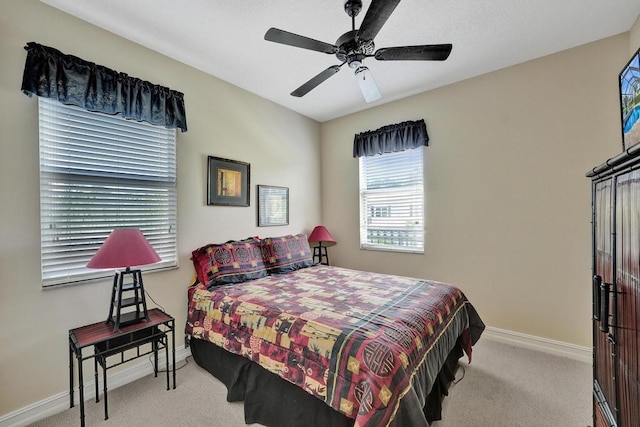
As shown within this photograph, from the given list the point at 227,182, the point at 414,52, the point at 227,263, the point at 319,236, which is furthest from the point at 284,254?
the point at 414,52

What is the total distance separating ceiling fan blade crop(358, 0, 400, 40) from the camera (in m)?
1.36

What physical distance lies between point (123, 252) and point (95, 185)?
0.74 m

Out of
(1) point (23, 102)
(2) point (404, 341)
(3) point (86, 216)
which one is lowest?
(2) point (404, 341)

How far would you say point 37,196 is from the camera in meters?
1.85

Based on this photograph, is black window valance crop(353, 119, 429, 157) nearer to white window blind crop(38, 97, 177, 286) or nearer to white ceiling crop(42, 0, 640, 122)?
white ceiling crop(42, 0, 640, 122)

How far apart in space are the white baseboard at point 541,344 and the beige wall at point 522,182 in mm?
53

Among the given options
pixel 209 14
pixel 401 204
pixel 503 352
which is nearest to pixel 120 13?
pixel 209 14

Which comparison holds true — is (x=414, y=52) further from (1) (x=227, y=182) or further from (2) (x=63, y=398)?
(2) (x=63, y=398)

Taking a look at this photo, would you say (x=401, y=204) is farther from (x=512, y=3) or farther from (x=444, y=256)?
(x=512, y=3)

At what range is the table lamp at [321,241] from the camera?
389cm

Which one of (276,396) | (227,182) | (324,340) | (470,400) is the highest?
(227,182)

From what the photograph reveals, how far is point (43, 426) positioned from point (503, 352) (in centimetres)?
370

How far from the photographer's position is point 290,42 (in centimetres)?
172

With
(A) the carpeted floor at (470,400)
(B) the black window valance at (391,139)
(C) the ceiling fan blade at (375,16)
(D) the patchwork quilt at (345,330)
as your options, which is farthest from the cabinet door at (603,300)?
(B) the black window valance at (391,139)
